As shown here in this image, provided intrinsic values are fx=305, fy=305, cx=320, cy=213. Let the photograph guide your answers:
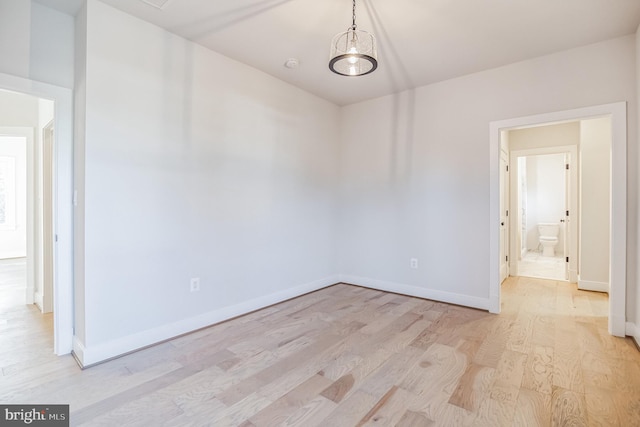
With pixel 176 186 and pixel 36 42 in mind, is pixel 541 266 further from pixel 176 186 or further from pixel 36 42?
pixel 36 42

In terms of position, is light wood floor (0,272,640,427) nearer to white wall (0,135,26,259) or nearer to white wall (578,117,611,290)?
white wall (578,117,611,290)

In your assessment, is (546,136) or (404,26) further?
(546,136)

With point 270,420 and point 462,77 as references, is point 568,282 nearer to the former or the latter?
point 462,77

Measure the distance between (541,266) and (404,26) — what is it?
5802 mm

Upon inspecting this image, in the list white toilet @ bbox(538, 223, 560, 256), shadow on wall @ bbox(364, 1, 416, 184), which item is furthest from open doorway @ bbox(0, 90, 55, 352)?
white toilet @ bbox(538, 223, 560, 256)

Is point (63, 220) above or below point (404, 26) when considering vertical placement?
below

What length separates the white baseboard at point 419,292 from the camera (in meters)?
3.49

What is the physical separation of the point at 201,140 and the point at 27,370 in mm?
2166

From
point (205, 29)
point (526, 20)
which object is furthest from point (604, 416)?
point (205, 29)

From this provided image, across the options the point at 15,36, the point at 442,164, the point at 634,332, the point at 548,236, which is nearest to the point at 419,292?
the point at 442,164

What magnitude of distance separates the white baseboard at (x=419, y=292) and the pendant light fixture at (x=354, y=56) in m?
2.79

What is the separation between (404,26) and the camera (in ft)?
8.41

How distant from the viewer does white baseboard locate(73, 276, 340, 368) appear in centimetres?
225

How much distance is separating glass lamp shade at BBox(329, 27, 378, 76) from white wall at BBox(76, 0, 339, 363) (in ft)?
4.76
